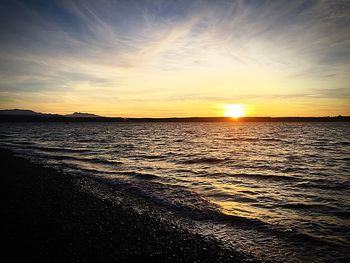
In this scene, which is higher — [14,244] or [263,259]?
[14,244]

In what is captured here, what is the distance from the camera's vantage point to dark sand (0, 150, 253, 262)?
7102 millimetres

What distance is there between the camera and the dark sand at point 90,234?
7102 millimetres

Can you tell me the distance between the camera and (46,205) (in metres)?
11.3

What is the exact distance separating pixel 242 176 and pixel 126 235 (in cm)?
1322

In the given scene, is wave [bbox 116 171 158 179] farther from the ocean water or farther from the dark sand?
the dark sand

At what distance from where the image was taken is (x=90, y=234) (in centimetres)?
847

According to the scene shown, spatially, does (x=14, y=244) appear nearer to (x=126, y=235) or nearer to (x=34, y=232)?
(x=34, y=232)

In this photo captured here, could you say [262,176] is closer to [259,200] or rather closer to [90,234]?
[259,200]

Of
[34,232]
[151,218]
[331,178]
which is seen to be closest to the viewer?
[34,232]

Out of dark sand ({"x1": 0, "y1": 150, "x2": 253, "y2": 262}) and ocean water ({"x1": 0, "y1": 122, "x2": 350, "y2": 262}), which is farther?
ocean water ({"x1": 0, "y1": 122, "x2": 350, "y2": 262})

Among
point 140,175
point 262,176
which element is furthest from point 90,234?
point 262,176

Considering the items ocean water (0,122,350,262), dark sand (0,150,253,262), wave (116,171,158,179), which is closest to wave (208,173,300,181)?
ocean water (0,122,350,262)

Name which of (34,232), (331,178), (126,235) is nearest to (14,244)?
(34,232)

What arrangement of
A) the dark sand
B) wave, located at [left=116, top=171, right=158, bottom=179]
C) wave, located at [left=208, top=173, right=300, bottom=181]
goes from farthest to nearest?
wave, located at [left=116, top=171, right=158, bottom=179] < wave, located at [left=208, top=173, right=300, bottom=181] < the dark sand
